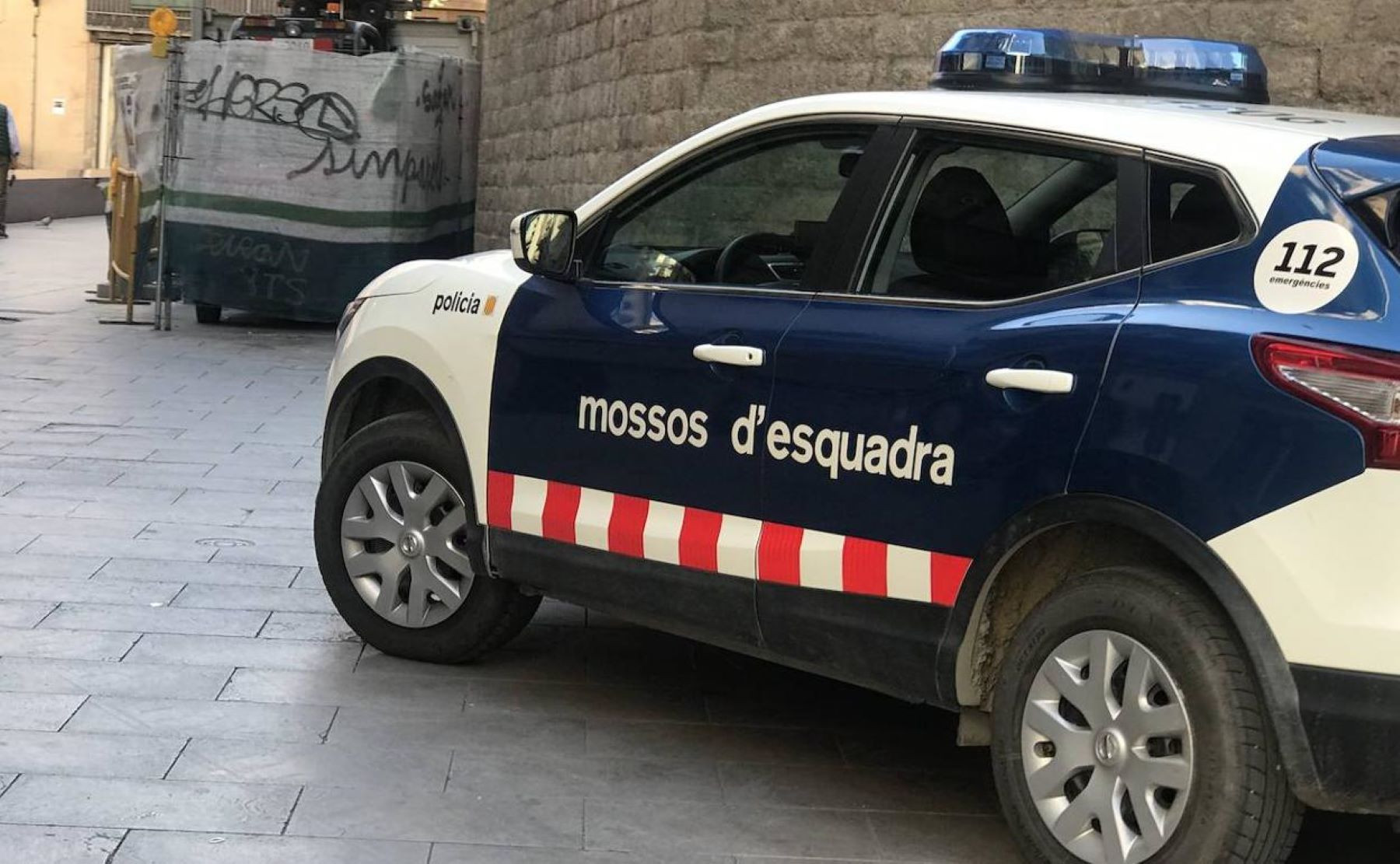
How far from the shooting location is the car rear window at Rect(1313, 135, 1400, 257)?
384 cm

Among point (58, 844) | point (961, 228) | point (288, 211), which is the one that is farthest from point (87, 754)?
point (288, 211)

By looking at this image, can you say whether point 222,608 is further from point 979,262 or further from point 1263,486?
point 1263,486

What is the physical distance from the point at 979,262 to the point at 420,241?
13365mm

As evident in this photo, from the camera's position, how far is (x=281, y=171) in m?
16.4

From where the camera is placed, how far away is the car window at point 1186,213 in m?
4.07

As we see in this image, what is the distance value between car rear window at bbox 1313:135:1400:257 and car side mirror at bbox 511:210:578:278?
217 cm

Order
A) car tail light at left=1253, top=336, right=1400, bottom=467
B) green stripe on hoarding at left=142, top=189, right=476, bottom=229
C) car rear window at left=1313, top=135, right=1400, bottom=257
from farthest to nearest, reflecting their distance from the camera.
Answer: green stripe on hoarding at left=142, top=189, right=476, bottom=229
car rear window at left=1313, top=135, right=1400, bottom=257
car tail light at left=1253, top=336, right=1400, bottom=467

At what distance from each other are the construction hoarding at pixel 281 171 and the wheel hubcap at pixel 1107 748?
1303 centimetres

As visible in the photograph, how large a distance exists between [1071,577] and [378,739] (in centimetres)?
193

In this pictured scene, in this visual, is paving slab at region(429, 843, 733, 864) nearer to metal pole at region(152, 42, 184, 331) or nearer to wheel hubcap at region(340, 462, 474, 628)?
wheel hubcap at region(340, 462, 474, 628)

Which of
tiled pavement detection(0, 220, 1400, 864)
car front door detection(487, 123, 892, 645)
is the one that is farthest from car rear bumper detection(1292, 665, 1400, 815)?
car front door detection(487, 123, 892, 645)

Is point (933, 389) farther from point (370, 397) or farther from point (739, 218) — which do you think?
point (370, 397)

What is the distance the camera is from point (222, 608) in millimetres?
6484

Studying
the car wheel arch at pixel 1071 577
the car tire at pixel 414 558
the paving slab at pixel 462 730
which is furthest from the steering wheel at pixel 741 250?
the paving slab at pixel 462 730
